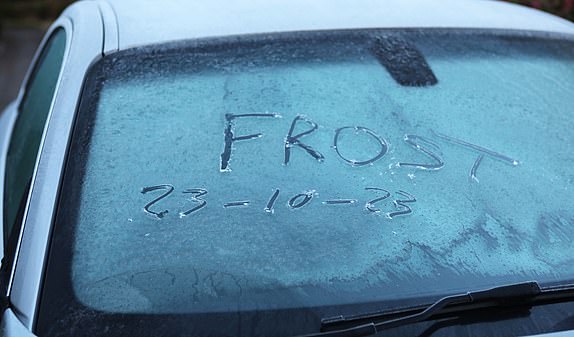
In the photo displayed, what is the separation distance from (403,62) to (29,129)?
121cm

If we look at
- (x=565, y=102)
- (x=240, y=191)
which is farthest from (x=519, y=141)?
(x=240, y=191)

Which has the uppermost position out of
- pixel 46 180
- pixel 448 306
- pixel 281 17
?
pixel 281 17

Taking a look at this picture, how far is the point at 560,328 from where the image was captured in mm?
1666

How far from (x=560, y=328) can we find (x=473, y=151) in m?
0.53

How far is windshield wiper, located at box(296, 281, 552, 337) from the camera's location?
160 cm

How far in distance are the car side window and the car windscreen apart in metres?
0.33

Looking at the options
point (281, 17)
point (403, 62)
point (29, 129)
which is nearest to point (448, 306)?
point (403, 62)

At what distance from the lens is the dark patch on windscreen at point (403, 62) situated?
89.6 inches

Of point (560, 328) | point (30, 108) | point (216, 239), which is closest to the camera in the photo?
point (560, 328)

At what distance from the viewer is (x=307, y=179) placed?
75.9 inches

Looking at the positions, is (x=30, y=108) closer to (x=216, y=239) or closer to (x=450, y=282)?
(x=216, y=239)

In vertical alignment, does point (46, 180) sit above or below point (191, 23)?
below

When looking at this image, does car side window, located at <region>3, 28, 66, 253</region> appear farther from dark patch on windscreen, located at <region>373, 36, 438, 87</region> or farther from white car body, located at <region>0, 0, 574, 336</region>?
dark patch on windscreen, located at <region>373, 36, 438, 87</region>

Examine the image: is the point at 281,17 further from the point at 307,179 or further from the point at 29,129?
the point at 29,129
